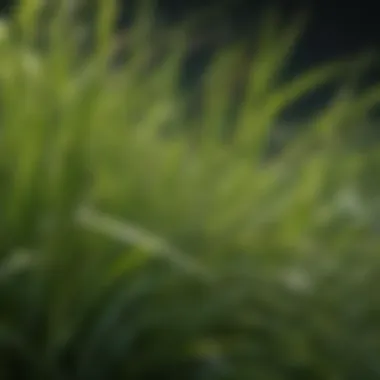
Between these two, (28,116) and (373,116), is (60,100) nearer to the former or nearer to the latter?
(28,116)

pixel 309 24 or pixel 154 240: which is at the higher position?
pixel 309 24

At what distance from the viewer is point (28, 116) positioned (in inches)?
31.3

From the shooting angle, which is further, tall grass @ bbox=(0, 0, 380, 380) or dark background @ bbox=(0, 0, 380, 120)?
dark background @ bbox=(0, 0, 380, 120)

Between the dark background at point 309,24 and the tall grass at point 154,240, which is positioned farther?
the dark background at point 309,24

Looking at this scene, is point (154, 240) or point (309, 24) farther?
point (309, 24)

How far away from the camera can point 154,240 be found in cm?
75

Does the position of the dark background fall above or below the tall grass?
above

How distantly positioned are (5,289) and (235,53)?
14.0 inches

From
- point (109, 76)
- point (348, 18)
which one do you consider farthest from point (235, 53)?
point (348, 18)

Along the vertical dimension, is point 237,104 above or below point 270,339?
above

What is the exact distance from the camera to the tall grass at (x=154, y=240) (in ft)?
2.50

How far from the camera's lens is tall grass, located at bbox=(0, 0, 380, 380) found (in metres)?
0.76

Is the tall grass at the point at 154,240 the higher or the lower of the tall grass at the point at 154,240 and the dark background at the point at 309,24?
the lower

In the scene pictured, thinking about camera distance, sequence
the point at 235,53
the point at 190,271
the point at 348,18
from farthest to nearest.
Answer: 1. the point at 348,18
2. the point at 235,53
3. the point at 190,271
